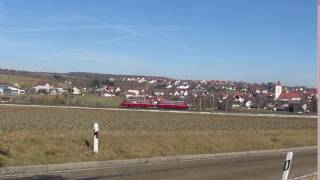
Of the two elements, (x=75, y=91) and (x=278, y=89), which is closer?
(x=278, y=89)

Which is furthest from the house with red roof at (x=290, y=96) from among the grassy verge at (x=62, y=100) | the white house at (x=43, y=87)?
the white house at (x=43, y=87)

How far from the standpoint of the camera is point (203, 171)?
15.9 metres

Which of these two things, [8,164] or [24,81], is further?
[24,81]

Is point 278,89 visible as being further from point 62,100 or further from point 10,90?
point 10,90

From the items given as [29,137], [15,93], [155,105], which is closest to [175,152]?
[29,137]

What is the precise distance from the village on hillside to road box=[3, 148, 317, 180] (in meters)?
96.6

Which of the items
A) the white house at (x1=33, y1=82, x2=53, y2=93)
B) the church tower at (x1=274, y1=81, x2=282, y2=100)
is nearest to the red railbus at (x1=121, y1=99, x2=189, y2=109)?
the church tower at (x1=274, y1=81, x2=282, y2=100)

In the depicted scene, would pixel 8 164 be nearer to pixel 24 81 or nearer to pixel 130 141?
pixel 130 141

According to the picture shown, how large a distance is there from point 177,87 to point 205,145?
12704cm

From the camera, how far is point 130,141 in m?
20.1

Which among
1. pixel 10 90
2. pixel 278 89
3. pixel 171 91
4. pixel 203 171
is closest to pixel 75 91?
pixel 10 90

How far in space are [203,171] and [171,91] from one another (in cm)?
12837

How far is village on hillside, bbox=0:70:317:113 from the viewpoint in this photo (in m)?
125

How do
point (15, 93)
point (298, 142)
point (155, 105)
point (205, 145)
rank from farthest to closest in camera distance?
1. point (15, 93)
2. point (155, 105)
3. point (298, 142)
4. point (205, 145)
